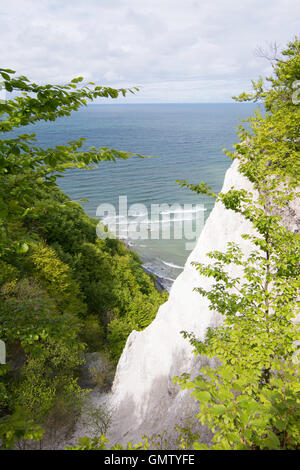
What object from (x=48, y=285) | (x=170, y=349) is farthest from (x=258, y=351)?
(x=48, y=285)

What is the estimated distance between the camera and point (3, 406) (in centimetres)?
1667

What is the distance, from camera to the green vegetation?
11.0 feet

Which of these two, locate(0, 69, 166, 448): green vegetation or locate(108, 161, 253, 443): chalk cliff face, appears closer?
locate(0, 69, 166, 448): green vegetation

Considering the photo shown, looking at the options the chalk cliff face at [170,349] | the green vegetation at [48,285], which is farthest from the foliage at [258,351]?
the chalk cliff face at [170,349]

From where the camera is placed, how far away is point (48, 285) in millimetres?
25688

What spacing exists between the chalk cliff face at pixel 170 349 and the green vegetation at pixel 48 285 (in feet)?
16.5

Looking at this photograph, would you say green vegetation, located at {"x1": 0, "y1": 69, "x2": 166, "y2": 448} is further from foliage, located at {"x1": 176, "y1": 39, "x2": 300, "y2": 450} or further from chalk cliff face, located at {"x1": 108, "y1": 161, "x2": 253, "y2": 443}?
chalk cliff face, located at {"x1": 108, "y1": 161, "x2": 253, "y2": 443}

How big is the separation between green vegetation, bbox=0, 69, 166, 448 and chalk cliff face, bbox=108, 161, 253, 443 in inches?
198

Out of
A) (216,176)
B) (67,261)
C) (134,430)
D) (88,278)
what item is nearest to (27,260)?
(67,261)

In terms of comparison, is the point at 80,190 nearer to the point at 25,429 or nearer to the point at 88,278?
the point at 88,278

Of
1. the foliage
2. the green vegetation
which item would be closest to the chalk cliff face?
the green vegetation

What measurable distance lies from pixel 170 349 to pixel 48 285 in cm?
1557

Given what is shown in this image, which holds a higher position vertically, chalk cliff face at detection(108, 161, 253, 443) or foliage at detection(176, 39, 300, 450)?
foliage at detection(176, 39, 300, 450)
